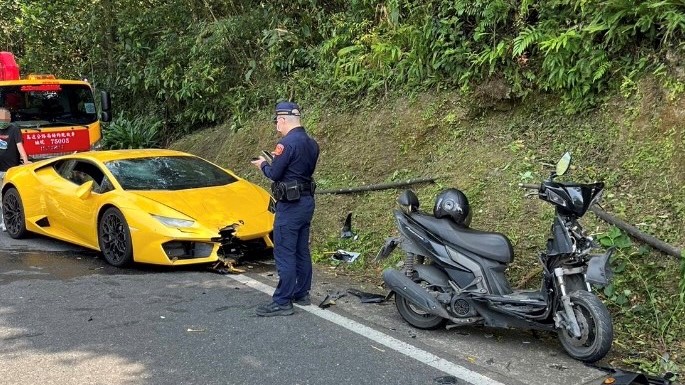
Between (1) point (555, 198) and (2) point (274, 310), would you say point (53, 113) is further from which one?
(1) point (555, 198)

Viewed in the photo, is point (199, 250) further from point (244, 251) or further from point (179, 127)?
point (179, 127)

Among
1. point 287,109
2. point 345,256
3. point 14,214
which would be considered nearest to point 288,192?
point 287,109

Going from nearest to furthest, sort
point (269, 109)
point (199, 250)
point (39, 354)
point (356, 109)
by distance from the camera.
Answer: point (39, 354)
point (199, 250)
point (356, 109)
point (269, 109)

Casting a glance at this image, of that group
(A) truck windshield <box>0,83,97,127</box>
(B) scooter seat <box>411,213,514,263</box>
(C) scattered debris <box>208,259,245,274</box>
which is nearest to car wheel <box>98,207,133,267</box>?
(C) scattered debris <box>208,259,245,274</box>

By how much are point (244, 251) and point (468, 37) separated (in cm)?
403

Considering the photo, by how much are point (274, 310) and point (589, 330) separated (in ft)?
8.04

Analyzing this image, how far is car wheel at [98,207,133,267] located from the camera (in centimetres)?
663

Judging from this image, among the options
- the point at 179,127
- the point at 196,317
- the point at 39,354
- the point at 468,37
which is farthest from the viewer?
the point at 179,127

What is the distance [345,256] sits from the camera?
698 centimetres

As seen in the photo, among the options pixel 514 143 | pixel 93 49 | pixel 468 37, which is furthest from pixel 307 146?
pixel 93 49

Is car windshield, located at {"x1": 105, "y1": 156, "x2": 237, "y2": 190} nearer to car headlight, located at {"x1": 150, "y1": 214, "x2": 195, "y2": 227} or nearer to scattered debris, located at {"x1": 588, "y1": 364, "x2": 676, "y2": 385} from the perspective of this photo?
car headlight, located at {"x1": 150, "y1": 214, "x2": 195, "y2": 227}

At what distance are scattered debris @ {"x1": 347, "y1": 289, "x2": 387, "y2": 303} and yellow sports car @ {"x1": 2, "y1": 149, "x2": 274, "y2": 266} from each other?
57.0 inches

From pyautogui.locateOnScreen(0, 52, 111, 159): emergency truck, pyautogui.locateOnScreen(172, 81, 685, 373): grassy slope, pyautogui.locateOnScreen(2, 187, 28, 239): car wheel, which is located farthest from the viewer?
pyautogui.locateOnScreen(0, 52, 111, 159): emergency truck

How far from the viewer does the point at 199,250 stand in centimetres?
656
